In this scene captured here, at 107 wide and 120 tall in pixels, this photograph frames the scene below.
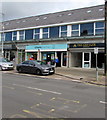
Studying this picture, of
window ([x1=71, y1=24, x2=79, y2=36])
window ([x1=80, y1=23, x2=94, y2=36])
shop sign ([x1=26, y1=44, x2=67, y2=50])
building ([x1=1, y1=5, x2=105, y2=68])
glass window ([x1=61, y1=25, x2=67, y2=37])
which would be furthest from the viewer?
glass window ([x1=61, y1=25, x2=67, y2=37])

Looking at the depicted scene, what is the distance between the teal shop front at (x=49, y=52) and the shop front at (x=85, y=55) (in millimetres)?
1175

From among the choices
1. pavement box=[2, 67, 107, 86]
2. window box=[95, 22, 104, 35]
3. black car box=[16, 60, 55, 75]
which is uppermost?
window box=[95, 22, 104, 35]

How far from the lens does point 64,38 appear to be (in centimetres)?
1995

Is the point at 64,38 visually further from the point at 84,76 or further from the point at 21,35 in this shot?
the point at 21,35

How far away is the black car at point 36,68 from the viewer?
1398 cm

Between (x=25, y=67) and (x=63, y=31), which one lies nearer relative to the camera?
(x=25, y=67)

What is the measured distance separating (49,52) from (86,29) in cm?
655

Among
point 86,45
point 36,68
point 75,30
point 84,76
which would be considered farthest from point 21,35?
point 84,76

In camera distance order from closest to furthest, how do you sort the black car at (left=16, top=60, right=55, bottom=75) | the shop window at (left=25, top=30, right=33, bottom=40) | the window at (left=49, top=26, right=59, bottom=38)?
the black car at (left=16, top=60, right=55, bottom=75), the window at (left=49, top=26, right=59, bottom=38), the shop window at (left=25, top=30, right=33, bottom=40)

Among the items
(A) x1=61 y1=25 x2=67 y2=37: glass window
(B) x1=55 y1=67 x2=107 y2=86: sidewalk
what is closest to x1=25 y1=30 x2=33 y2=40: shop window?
(A) x1=61 y1=25 x2=67 y2=37: glass window

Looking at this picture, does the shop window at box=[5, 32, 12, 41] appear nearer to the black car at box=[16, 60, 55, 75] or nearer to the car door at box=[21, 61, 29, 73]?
the black car at box=[16, 60, 55, 75]

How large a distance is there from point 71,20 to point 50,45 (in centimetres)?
A: 487

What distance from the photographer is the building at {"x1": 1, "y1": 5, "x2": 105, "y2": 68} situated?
1844cm

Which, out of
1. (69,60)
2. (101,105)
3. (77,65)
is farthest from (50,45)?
(101,105)
